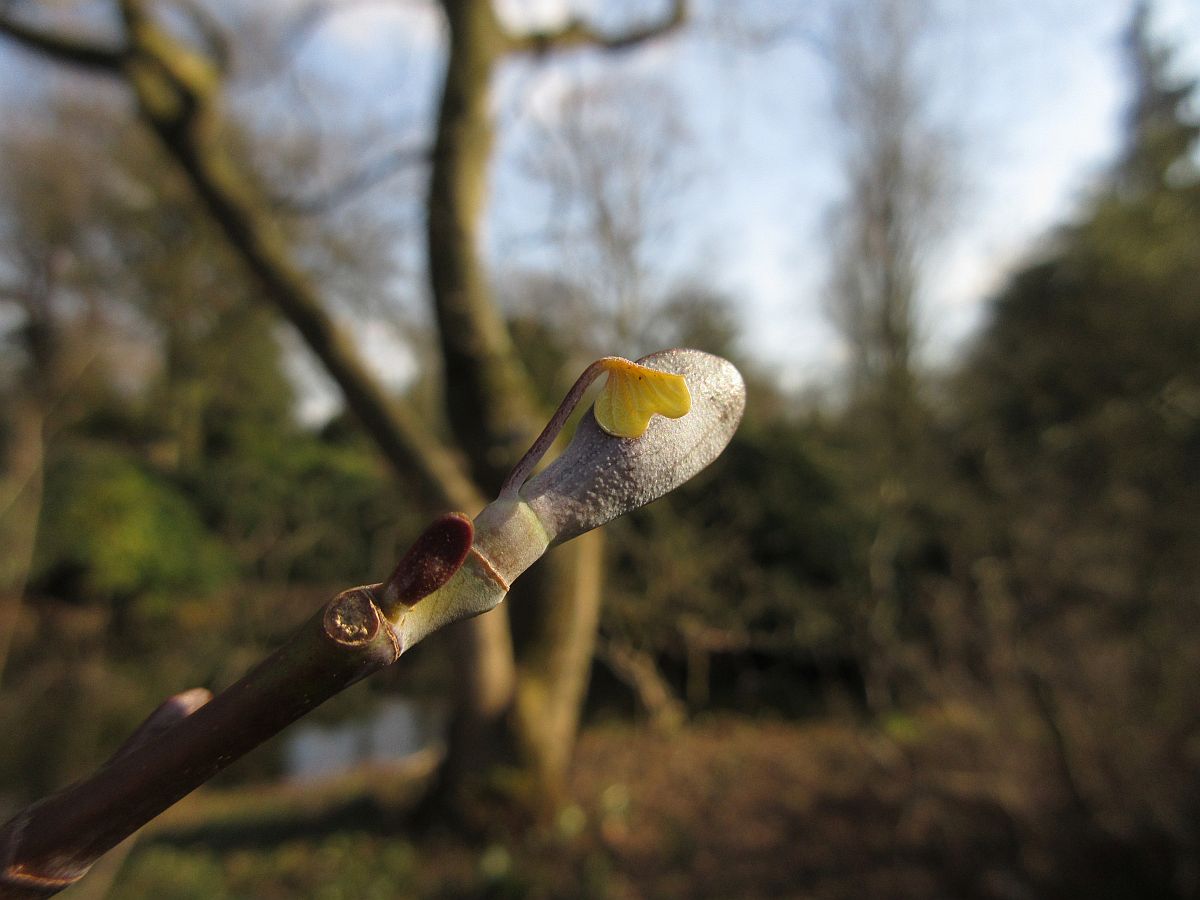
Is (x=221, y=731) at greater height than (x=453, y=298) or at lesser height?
greater

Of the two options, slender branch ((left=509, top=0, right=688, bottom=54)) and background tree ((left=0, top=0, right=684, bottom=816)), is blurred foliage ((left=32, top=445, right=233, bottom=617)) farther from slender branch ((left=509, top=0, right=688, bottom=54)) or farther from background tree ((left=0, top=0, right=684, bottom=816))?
slender branch ((left=509, top=0, right=688, bottom=54))

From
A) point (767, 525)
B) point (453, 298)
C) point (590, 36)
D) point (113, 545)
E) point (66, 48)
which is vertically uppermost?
point (66, 48)

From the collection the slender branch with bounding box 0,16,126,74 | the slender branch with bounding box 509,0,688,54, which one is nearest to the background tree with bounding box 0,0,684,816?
the slender branch with bounding box 0,16,126,74

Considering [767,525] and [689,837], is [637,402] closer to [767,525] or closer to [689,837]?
[689,837]

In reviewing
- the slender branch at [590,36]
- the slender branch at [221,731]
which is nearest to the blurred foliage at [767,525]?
the slender branch at [590,36]

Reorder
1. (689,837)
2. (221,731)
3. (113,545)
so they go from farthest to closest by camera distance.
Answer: (113,545)
(689,837)
(221,731)

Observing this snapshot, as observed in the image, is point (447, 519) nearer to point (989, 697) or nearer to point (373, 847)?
point (989, 697)

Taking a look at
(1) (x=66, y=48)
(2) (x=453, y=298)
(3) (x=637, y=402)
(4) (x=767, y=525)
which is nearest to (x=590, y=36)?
(2) (x=453, y=298)
